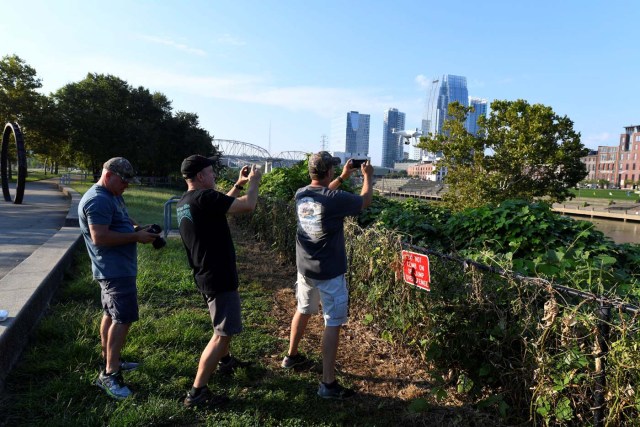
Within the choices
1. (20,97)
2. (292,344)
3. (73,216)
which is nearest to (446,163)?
(73,216)

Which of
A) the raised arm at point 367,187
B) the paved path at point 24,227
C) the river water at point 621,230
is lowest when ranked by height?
the river water at point 621,230

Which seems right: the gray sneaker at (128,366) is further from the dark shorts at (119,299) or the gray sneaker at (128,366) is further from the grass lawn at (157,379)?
the dark shorts at (119,299)

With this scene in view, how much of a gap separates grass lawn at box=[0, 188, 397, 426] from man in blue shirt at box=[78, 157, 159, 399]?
22 cm

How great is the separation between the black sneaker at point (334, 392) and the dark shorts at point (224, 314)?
765 millimetres

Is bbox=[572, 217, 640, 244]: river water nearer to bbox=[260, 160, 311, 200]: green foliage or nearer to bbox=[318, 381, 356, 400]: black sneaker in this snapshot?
bbox=[260, 160, 311, 200]: green foliage

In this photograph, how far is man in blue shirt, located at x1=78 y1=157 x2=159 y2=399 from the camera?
2867 millimetres

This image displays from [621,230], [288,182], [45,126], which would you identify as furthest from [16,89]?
[621,230]

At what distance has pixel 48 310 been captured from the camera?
171 inches

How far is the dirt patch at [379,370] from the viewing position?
2807 millimetres

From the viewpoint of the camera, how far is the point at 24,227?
9.84m

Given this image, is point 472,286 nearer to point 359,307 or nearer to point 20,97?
point 359,307

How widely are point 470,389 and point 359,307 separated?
1.82 meters

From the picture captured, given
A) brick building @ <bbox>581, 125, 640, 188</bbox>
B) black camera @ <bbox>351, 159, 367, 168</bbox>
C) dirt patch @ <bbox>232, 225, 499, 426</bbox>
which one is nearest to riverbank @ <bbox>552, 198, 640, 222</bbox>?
brick building @ <bbox>581, 125, 640, 188</bbox>

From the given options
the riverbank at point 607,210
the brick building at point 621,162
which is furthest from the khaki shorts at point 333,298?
the brick building at point 621,162
